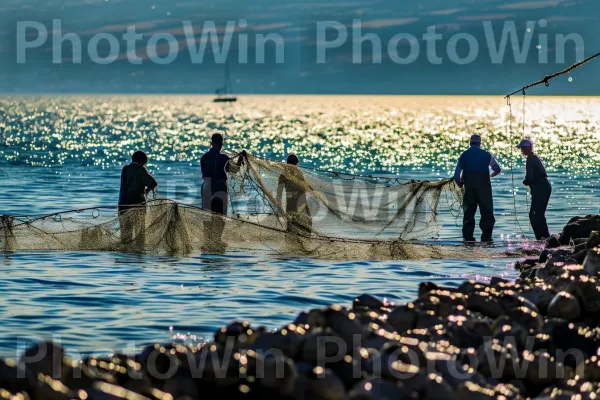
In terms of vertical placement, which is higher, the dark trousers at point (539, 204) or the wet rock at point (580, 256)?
the dark trousers at point (539, 204)

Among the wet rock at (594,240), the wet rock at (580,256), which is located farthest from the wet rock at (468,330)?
the wet rock at (594,240)

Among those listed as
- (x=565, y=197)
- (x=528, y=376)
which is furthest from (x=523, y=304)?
(x=565, y=197)

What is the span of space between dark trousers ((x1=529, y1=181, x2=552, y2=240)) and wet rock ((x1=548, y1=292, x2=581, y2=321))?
7.84m

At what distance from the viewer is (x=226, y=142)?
253 ft

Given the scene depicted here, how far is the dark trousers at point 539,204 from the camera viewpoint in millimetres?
→ 17094

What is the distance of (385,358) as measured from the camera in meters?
7.11

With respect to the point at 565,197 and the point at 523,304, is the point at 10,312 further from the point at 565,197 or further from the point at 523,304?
the point at 565,197

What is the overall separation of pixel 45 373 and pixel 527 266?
9.51 metres

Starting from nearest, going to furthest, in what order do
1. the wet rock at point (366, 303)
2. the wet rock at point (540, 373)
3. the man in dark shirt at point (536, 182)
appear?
the wet rock at point (540, 373) < the wet rock at point (366, 303) < the man in dark shirt at point (536, 182)

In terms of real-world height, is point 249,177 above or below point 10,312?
above

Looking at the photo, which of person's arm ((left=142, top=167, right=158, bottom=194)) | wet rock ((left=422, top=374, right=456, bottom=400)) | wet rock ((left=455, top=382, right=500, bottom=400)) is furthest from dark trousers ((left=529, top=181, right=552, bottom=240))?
wet rock ((left=422, top=374, right=456, bottom=400))

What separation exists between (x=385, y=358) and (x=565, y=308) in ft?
9.20

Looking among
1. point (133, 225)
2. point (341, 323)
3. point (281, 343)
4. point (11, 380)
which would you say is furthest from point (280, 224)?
point (11, 380)

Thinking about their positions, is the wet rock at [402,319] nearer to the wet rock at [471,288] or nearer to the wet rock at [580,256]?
the wet rock at [471,288]
